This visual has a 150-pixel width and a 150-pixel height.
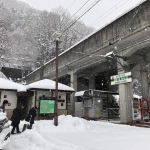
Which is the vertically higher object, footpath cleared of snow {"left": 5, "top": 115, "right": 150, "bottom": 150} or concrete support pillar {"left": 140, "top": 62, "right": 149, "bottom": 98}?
concrete support pillar {"left": 140, "top": 62, "right": 149, "bottom": 98}

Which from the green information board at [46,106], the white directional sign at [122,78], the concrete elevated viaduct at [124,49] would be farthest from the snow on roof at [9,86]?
the white directional sign at [122,78]

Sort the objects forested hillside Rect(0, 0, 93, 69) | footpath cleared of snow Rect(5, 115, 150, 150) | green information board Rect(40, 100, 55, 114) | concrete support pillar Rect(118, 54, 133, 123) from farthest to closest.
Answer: forested hillside Rect(0, 0, 93, 69), green information board Rect(40, 100, 55, 114), concrete support pillar Rect(118, 54, 133, 123), footpath cleared of snow Rect(5, 115, 150, 150)

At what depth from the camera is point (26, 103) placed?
814 inches

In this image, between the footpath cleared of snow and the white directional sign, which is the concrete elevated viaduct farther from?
the footpath cleared of snow

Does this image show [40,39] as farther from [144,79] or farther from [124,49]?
[124,49]

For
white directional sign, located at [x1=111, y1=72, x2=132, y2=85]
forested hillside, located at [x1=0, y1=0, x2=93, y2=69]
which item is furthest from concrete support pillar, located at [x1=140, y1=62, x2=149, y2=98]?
forested hillside, located at [x1=0, y1=0, x2=93, y2=69]

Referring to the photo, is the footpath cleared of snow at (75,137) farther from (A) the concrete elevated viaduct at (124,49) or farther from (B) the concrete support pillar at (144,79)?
(B) the concrete support pillar at (144,79)

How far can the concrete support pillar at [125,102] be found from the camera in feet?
49.3

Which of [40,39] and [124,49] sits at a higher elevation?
[40,39]

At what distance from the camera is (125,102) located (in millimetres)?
15359

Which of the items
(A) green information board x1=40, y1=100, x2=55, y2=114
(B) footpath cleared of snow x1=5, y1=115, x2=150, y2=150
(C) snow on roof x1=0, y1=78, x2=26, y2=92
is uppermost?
(C) snow on roof x1=0, y1=78, x2=26, y2=92

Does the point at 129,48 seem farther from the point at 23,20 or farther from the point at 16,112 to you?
the point at 23,20

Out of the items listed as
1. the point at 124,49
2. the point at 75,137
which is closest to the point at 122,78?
the point at 124,49

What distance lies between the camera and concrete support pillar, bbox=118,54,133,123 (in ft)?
49.3
